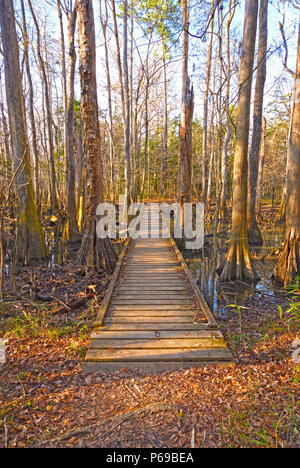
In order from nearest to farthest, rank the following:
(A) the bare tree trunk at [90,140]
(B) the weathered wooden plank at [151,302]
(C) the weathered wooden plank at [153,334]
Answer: (C) the weathered wooden plank at [153,334] → (B) the weathered wooden plank at [151,302] → (A) the bare tree trunk at [90,140]

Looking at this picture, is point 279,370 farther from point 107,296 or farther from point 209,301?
point 107,296

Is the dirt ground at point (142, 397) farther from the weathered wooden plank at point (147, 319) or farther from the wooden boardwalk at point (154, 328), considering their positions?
the weathered wooden plank at point (147, 319)

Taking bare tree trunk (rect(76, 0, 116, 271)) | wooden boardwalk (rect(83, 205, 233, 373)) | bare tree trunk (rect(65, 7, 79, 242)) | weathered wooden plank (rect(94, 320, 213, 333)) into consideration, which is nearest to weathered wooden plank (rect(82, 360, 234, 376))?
wooden boardwalk (rect(83, 205, 233, 373))

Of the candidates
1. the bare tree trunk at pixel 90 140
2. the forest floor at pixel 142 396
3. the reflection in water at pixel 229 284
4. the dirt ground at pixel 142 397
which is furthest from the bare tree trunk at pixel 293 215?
the bare tree trunk at pixel 90 140

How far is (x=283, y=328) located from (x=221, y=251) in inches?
201

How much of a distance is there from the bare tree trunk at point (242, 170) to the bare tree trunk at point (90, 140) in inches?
110

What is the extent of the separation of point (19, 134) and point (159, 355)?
6515 millimetres

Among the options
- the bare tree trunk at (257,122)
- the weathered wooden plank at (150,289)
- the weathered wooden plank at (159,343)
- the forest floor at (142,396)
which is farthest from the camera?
the bare tree trunk at (257,122)

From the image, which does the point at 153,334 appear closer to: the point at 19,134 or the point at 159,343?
the point at 159,343

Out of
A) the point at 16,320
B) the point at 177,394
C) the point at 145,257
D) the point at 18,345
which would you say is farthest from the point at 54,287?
the point at 177,394

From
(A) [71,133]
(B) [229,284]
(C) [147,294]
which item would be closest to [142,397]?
(C) [147,294]

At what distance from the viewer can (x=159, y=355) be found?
3.10 m

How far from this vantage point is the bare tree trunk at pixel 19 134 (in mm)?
6934

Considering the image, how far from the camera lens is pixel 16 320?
4.02m
